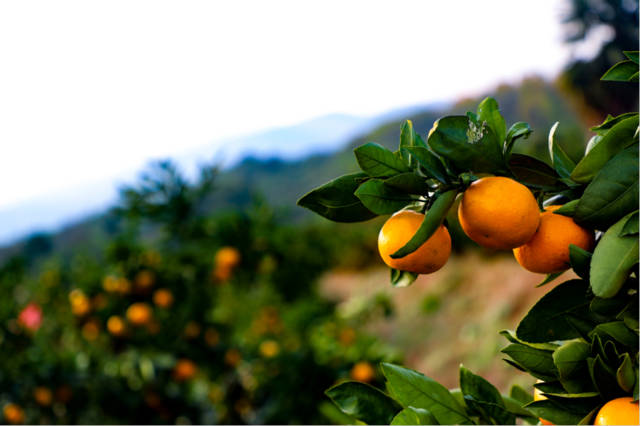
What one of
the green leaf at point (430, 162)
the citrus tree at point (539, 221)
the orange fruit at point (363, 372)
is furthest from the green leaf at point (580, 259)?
the orange fruit at point (363, 372)

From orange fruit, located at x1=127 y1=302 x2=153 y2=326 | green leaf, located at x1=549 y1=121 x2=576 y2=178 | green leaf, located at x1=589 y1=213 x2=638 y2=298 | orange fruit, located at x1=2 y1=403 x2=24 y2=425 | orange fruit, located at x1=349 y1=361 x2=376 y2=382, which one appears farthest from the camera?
orange fruit, located at x1=2 y1=403 x2=24 y2=425

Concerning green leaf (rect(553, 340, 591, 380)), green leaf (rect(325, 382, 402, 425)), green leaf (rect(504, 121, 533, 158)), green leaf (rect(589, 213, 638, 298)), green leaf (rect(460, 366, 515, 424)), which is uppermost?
green leaf (rect(504, 121, 533, 158))

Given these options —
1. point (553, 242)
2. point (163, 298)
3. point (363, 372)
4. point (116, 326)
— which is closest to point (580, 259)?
point (553, 242)

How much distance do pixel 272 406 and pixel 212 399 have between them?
1.95 ft

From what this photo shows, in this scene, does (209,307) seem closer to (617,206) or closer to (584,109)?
(617,206)

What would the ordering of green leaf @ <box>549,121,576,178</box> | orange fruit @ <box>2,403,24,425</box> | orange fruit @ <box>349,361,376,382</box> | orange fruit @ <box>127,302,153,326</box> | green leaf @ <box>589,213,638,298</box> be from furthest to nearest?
orange fruit @ <box>2,403,24,425</box> < orange fruit @ <box>127,302,153,326</box> < orange fruit @ <box>349,361,376,382</box> < green leaf @ <box>549,121,576,178</box> < green leaf @ <box>589,213,638,298</box>

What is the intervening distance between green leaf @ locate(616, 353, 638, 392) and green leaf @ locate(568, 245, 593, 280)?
0.21 feet

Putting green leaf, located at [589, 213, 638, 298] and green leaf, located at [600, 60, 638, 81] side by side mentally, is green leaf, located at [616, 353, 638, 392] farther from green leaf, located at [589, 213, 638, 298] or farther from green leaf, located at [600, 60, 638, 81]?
green leaf, located at [600, 60, 638, 81]

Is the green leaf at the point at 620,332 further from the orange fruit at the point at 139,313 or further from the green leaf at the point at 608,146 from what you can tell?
the orange fruit at the point at 139,313

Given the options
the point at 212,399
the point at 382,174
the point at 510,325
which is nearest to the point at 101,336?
the point at 212,399

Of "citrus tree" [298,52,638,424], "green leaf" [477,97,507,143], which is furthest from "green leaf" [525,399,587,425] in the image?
"green leaf" [477,97,507,143]

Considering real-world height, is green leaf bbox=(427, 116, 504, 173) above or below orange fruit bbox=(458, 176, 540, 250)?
above

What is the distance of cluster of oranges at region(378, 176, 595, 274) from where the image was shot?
390 millimetres

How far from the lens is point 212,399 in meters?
2.12
